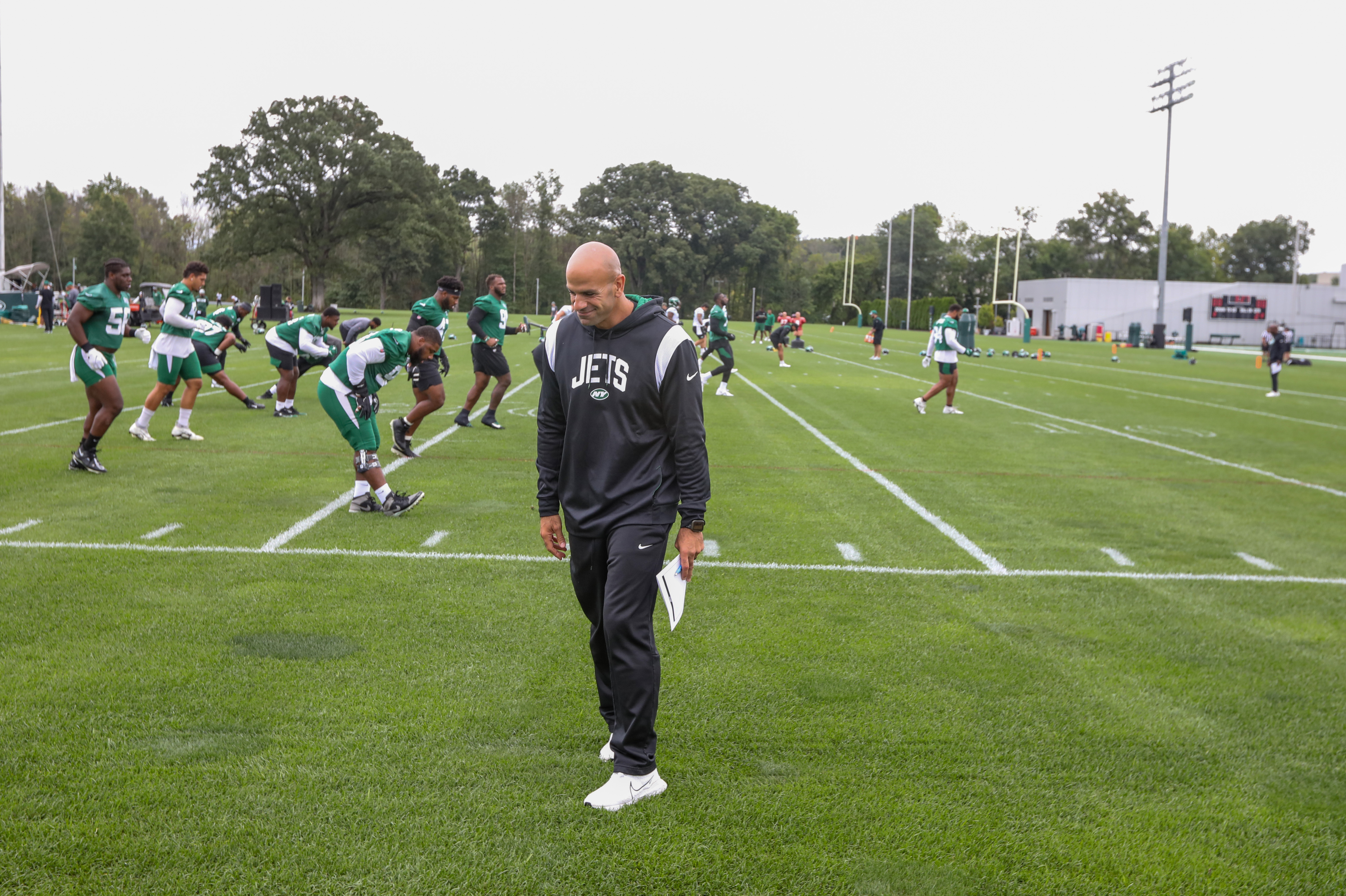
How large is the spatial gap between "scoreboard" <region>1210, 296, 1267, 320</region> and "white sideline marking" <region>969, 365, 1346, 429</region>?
1946 inches

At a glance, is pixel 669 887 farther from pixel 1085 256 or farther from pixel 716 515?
pixel 1085 256

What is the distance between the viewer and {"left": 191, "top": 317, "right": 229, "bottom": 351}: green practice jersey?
1477 centimetres

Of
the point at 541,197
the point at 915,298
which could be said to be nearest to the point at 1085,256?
the point at 915,298

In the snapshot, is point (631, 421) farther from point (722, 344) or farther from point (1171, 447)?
point (722, 344)

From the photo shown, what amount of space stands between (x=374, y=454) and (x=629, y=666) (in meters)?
5.71

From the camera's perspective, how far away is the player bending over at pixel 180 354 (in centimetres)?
1245

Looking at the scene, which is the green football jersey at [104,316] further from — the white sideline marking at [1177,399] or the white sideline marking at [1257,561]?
the white sideline marking at [1177,399]

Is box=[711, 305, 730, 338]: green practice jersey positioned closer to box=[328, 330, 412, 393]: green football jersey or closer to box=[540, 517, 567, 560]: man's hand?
box=[328, 330, 412, 393]: green football jersey

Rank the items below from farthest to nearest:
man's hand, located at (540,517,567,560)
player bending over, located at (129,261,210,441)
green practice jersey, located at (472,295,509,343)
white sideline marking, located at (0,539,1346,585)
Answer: green practice jersey, located at (472,295,509,343)
player bending over, located at (129,261,210,441)
white sideline marking, located at (0,539,1346,585)
man's hand, located at (540,517,567,560)

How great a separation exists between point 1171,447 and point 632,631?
45.3 ft

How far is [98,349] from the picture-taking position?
34.3 ft

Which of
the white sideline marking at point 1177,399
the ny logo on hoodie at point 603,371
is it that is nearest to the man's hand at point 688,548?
the ny logo on hoodie at point 603,371

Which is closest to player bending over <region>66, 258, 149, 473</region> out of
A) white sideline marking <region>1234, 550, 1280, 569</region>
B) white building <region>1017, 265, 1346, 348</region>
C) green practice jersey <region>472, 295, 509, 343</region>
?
green practice jersey <region>472, 295, 509, 343</region>

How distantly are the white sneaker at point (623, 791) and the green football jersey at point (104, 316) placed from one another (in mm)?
8487
